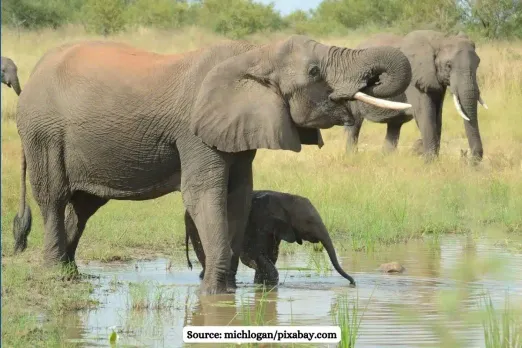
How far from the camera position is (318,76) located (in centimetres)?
731

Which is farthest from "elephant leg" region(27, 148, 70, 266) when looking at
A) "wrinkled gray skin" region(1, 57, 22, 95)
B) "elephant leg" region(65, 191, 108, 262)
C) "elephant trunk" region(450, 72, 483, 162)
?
"elephant trunk" region(450, 72, 483, 162)

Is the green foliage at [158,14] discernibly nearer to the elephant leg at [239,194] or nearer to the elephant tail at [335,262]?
the elephant tail at [335,262]

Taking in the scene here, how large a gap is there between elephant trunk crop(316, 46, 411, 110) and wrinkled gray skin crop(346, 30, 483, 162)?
24.7 feet

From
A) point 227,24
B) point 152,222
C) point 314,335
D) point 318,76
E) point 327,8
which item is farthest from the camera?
point 327,8

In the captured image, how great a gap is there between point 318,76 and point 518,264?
2.45 metres

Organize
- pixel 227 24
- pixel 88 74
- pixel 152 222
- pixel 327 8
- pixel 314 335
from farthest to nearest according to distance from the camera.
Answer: pixel 327 8 → pixel 227 24 → pixel 152 222 → pixel 88 74 → pixel 314 335

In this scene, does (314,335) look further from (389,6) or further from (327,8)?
(327,8)

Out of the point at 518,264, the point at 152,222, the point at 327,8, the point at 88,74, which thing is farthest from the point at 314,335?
the point at 327,8

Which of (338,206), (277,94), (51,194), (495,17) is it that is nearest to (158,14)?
(495,17)

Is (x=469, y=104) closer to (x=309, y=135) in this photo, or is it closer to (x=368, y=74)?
(x=309, y=135)

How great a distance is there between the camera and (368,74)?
7141mm

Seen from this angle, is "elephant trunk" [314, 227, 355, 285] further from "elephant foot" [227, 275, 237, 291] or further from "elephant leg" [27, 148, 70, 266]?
"elephant leg" [27, 148, 70, 266]
